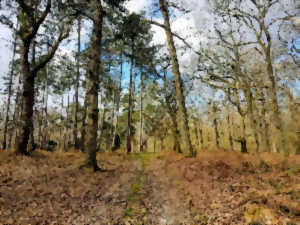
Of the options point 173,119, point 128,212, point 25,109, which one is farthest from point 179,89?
point 128,212

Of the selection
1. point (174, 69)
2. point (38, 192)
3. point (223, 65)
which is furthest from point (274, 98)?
point (38, 192)

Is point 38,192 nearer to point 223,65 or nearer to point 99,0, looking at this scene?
point 99,0

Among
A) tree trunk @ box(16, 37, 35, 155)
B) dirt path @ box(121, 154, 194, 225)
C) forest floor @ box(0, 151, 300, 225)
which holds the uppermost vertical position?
tree trunk @ box(16, 37, 35, 155)

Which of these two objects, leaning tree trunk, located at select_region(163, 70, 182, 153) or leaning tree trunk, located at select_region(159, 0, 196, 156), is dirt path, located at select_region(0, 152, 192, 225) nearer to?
leaning tree trunk, located at select_region(159, 0, 196, 156)

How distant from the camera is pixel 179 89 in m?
14.0

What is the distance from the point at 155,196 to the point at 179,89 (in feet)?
28.0

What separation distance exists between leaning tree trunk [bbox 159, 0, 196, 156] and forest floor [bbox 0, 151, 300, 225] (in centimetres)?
362

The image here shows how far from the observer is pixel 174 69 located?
567 inches

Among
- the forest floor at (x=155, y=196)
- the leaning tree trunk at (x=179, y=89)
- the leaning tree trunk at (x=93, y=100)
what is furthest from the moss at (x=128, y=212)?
the leaning tree trunk at (x=179, y=89)

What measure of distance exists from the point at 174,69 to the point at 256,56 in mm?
12397

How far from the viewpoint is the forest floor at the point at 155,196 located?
15.0 ft

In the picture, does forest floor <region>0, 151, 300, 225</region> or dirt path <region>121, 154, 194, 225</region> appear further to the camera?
dirt path <region>121, 154, 194, 225</region>

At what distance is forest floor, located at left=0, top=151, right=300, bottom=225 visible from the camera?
4.56 metres

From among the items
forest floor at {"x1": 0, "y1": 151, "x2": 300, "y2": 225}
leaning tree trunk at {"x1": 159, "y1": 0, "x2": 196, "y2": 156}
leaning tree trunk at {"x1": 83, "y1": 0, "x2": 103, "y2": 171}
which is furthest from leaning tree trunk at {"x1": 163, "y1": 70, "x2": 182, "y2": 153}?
leaning tree trunk at {"x1": 83, "y1": 0, "x2": 103, "y2": 171}
